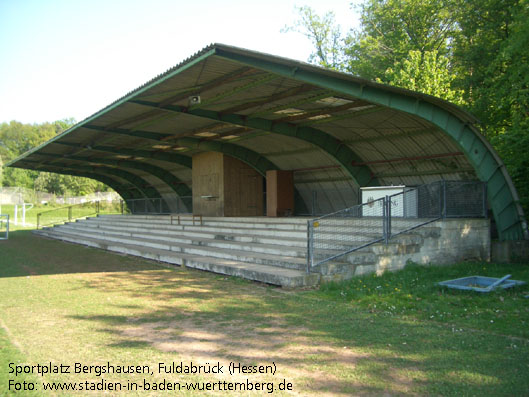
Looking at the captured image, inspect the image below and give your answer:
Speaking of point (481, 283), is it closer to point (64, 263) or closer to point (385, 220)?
point (385, 220)

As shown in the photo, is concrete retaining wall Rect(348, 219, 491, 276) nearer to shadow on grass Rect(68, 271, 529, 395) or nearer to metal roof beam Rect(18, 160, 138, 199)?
shadow on grass Rect(68, 271, 529, 395)

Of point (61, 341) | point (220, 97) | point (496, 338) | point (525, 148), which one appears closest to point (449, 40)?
point (525, 148)

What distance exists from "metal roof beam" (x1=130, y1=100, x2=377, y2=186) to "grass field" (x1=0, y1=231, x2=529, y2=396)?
26.3 ft

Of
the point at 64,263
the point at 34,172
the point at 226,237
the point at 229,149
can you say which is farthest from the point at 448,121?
the point at 34,172

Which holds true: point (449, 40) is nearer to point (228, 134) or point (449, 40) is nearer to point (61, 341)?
point (228, 134)

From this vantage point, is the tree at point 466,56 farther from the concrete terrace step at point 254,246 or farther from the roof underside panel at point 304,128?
the concrete terrace step at point 254,246

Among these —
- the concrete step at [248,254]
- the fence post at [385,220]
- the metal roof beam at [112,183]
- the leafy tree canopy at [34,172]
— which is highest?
the leafy tree canopy at [34,172]

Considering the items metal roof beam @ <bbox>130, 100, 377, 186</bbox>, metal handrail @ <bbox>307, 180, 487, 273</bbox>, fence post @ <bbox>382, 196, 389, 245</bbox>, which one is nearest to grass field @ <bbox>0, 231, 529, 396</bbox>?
fence post @ <bbox>382, 196, 389, 245</bbox>

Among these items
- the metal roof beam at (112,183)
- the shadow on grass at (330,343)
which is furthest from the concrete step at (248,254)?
the metal roof beam at (112,183)

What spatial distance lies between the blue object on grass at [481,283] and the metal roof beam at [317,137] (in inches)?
358

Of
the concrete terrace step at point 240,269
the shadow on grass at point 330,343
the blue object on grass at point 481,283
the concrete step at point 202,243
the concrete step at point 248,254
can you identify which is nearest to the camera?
the shadow on grass at point 330,343

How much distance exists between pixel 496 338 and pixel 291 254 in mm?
6644

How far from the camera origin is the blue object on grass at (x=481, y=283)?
8.49 m

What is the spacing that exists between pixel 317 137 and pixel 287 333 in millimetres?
12721
